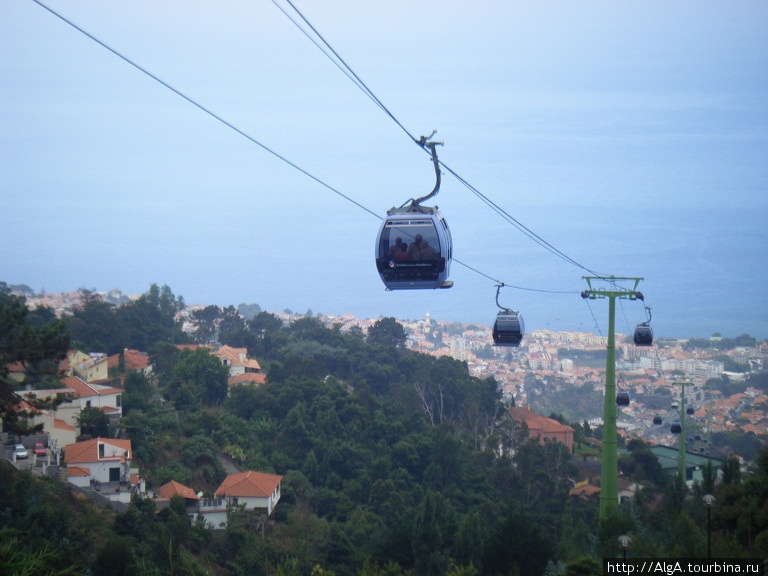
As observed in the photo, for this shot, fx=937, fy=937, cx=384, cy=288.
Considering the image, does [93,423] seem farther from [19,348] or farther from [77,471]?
[19,348]

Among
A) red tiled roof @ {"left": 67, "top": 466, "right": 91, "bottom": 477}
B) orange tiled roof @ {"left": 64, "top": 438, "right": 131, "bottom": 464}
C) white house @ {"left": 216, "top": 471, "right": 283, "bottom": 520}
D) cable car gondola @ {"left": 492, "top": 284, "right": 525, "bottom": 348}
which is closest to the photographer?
cable car gondola @ {"left": 492, "top": 284, "right": 525, "bottom": 348}

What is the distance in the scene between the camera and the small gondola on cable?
10.6 meters

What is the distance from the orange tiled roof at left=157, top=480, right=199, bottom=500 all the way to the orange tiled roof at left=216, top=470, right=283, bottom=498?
76 centimetres

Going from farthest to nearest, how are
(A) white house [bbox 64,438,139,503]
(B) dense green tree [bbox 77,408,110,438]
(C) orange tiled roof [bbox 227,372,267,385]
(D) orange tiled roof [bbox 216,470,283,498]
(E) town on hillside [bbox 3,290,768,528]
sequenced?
1. (C) orange tiled roof [bbox 227,372,267,385]
2. (B) dense green tree [bbox 77,408,110,438]
3. (D) orange tiled roof [bbox 216,470,283,498]
4. (E) town on hillside [bbox 3,290,768,528]
5. (A) white house [bbox 64,438,139,503]

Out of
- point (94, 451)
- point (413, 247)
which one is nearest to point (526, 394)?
point (94, 451)

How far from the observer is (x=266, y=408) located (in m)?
36.4

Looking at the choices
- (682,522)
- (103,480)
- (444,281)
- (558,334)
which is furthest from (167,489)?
(558,334)

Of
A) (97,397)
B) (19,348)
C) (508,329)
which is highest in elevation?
(508,329)

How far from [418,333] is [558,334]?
13242mm

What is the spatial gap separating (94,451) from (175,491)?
250cm

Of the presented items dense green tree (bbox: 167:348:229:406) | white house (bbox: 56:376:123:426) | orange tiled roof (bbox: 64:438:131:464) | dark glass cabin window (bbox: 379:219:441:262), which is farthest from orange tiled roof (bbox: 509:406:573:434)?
dark glass cabin window (bbox: 379:219:441:262)

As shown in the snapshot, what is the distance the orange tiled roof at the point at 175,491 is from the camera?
2631 centimetres

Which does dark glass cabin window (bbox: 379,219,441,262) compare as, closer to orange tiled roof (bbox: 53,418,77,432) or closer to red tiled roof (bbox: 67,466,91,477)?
red tiled roof (bbox: 67,466,91,477)

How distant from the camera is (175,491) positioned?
26453 millimetres
